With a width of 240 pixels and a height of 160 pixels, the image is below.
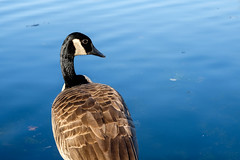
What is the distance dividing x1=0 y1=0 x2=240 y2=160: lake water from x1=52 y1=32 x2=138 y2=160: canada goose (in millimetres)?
1330

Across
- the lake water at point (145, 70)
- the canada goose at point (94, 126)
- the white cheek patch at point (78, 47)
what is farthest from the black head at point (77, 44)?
the lake water at point (145, 70)

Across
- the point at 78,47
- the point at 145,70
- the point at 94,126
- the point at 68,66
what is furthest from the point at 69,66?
the point at 145,70

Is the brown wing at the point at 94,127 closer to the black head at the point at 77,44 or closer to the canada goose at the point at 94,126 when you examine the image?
the canada goose at the point at 94,126

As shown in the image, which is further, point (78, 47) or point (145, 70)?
point (145, 70)

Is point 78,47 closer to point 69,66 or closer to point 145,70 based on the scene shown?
point 69,66

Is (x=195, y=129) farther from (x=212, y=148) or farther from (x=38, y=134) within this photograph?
(x=38, y=134)

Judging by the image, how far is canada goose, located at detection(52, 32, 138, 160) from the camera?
323 cm

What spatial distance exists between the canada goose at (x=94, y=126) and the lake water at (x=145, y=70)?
133 cm

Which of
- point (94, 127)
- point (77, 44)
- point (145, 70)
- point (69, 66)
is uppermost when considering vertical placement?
point (77, 44)

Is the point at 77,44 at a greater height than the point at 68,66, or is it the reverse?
the point at 77,44

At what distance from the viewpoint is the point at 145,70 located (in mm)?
7023

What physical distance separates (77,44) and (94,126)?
1950 mm

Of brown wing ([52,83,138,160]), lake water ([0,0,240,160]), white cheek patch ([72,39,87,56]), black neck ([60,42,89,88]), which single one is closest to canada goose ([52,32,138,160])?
brown wing ([52,83,138,160])

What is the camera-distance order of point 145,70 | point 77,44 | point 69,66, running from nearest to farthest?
point 77,44 → point 69,66 → point 145,70
